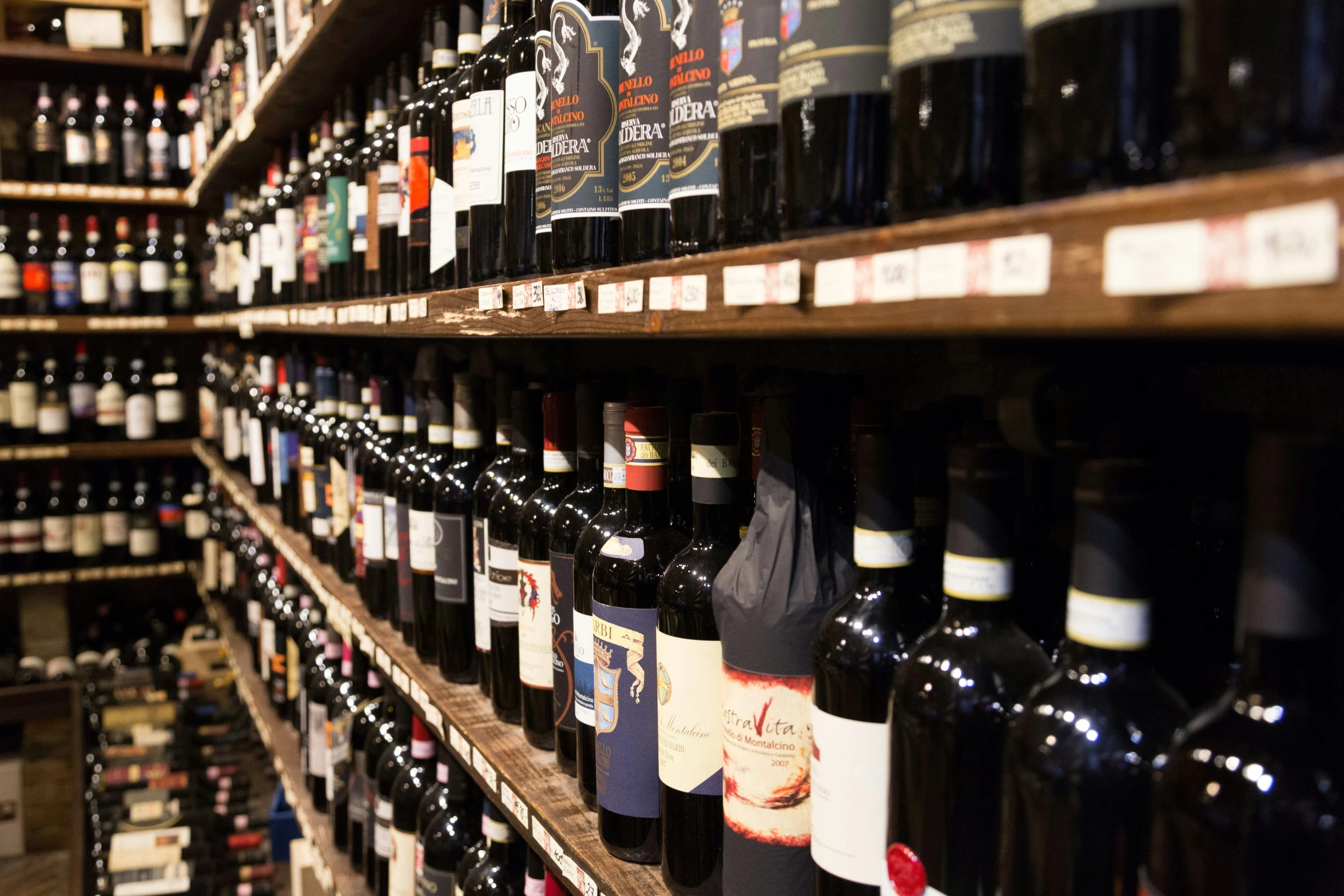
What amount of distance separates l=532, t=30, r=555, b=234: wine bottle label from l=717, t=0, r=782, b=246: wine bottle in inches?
14.6

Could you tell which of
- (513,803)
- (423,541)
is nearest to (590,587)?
(513,803)

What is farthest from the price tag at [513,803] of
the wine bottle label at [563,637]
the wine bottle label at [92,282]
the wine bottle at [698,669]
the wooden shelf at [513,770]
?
the wine bottle label at [92,282]

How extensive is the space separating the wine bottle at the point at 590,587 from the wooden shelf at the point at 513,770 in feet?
0.20

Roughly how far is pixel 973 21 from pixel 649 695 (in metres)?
0.77

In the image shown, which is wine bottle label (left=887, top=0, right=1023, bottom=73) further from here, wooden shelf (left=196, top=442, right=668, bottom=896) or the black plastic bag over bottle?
wooden shelf (left=196, top=442, right=668, bottom=896)

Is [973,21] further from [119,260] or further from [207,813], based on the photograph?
[119,260]

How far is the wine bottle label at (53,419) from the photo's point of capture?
4355 mm

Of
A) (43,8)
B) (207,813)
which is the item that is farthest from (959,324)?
(43,8)

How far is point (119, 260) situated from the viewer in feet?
Result: 14.7

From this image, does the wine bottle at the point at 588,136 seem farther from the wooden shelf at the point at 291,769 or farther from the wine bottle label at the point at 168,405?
the wine bottle label at the point at 168,405

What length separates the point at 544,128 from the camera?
3.73 ft

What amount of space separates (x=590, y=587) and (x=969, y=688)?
1.98ft

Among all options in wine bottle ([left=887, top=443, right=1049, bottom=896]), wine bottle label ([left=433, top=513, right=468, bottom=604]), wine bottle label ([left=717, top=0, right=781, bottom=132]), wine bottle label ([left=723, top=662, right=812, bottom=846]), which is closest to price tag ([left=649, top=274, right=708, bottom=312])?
wine bottle label ([left=717, top=0, right=781, bottom=132])

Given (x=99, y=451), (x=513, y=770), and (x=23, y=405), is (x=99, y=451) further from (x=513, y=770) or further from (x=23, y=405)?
(x=513, y=770)
